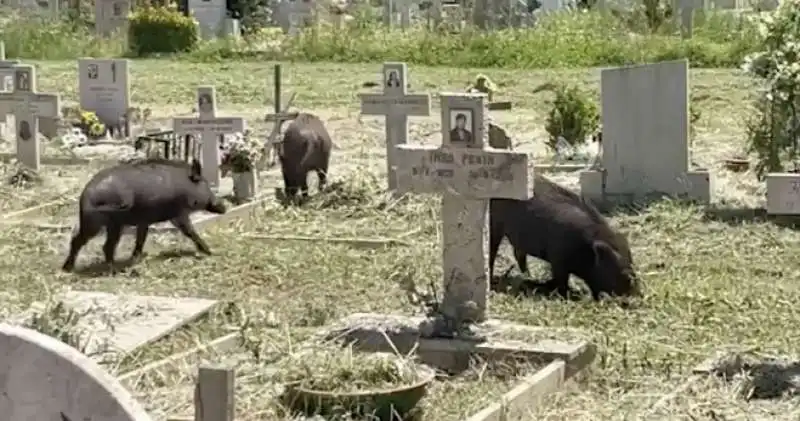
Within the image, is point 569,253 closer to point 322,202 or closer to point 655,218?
point 655,218

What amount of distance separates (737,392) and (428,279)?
3317 millimetres

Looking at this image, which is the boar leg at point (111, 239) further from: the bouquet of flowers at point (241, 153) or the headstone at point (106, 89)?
the headstone at point (106, 89)

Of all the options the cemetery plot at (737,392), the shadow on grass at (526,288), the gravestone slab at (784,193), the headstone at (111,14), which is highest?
the headstone at (111,14)

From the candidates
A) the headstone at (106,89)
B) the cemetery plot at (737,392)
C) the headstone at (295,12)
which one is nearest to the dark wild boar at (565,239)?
the cemetery plot at (737,392)

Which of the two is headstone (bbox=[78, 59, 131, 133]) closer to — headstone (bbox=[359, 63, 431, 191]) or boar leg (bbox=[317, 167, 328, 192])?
boar leg (bbox=[317, 167, 328, 192])

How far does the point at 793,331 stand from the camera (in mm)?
9617

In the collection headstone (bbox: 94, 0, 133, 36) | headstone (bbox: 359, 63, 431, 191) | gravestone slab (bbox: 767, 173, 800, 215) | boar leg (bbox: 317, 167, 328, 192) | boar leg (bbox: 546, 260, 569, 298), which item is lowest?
boar leg (bbox: 546, 260, 569, 298)

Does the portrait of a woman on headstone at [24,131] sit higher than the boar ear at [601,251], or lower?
higher

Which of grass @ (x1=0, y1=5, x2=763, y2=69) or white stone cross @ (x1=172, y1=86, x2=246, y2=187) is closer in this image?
white stone cross @ (x1=172, y1=86, x2=246, y2=187)

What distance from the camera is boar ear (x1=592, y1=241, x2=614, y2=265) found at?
1060 centimetres

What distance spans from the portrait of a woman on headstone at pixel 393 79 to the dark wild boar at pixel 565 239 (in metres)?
4.68

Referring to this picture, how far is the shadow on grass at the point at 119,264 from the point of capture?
39.3 ft

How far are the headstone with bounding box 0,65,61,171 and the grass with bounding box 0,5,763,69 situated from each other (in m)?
14.5

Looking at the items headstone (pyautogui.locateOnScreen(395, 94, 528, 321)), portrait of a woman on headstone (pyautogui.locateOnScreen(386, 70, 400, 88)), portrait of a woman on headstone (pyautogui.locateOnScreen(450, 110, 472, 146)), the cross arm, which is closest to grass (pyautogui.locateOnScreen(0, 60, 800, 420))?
headstone (pyautogui.locateOnScreen(395, 94, 528, 321))
